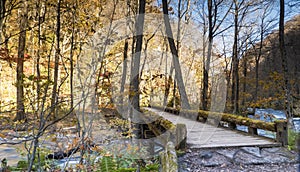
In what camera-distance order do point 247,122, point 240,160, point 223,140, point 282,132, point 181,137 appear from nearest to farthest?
point 240,160
point 181,137
point 282,132
point 223,140
point 247,122

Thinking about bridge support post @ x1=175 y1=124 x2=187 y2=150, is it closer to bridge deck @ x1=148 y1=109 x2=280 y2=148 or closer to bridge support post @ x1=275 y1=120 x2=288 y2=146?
bridge deck @ x1=148 y1=109 x2=280 y2=148

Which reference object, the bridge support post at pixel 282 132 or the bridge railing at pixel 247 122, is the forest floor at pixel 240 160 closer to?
the bridge support post at pixel 282 132

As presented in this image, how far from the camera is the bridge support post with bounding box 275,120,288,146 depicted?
12.8ft

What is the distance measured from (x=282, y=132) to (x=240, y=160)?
1016 millimetres

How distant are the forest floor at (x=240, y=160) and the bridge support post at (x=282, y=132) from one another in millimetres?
140

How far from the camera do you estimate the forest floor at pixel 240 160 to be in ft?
11.1

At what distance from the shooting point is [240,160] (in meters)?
3.57

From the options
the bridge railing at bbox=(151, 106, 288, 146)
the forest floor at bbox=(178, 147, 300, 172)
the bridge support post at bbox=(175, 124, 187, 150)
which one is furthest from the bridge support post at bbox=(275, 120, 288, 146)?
the bridge support post at bbox=(175, 124, 187, 150)

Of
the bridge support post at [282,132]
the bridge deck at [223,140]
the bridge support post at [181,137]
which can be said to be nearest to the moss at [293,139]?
the bridge support post at [282,132]

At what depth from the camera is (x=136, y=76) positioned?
18.4ft

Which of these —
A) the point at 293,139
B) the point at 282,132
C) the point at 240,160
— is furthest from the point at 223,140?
the point at 293,139

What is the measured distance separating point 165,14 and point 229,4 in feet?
18.6

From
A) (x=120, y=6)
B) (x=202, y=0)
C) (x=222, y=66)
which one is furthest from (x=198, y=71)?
(x=120, y=6)

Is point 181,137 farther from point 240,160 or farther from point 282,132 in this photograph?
point 282,132
